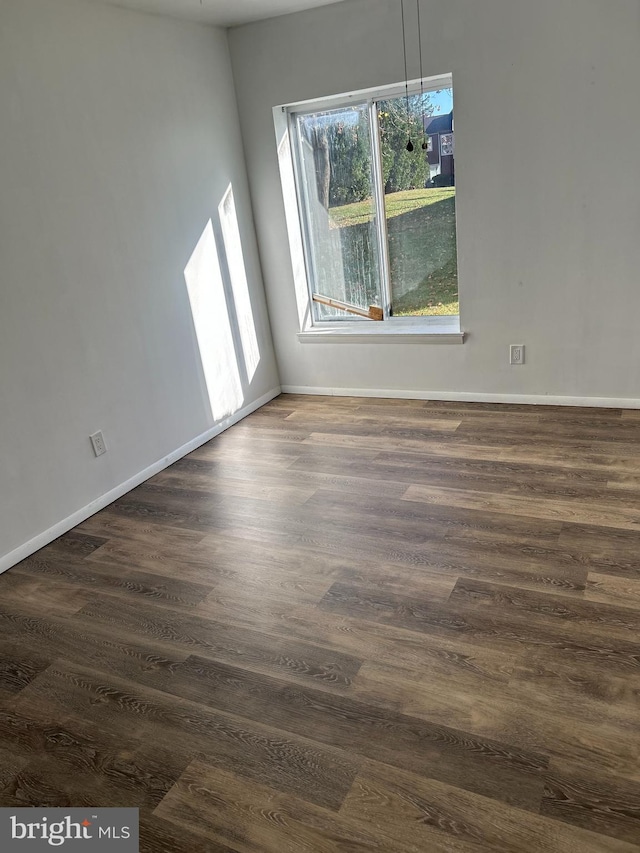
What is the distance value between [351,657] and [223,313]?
264 cm

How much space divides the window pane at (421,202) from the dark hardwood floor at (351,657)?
129 cm

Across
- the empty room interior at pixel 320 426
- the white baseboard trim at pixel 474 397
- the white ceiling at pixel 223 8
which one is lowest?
the white baseboard trim at pixel 474 397

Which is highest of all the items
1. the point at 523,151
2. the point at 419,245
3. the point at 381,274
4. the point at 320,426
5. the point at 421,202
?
the point at 523,151

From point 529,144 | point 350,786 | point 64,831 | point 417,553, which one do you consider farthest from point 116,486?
point 529,144

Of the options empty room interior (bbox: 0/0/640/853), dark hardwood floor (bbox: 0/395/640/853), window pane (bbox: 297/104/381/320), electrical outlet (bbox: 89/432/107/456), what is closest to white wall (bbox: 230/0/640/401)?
empty room interior (bbox: 0/0/640/853)

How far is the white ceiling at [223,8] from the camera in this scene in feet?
10.5

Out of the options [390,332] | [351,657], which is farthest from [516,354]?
[351,657]

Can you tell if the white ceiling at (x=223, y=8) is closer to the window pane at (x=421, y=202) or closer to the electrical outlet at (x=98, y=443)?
the window pane at (x=421, y=202)

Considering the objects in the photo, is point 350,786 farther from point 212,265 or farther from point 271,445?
point 212,265

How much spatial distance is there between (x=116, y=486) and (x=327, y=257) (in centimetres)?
216

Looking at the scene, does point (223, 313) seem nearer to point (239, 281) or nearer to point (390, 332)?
point (239, 281)

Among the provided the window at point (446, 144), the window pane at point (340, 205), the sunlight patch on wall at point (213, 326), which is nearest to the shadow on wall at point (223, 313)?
the sunlight patch on wall at point (213, 326)

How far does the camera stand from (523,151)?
3.46 meters

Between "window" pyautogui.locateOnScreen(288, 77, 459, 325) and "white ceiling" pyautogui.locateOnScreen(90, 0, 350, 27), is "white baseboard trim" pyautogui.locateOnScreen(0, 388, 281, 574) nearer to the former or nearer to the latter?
"window" pyautogui.locateOnScreen(288, 77, 459, 325)
